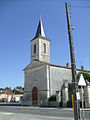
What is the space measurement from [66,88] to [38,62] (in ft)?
37.6

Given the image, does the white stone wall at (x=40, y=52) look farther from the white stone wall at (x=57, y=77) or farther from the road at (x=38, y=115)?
the road at (x=38, y=115)

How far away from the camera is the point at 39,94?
3678cm

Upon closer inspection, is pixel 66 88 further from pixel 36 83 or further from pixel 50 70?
pixel 36 83

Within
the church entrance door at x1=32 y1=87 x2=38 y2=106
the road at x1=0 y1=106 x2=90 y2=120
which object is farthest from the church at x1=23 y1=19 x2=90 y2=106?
the road at x1=0 y1=106 x2=90 y2=120

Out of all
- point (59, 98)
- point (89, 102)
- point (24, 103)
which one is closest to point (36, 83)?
point (24, 103)

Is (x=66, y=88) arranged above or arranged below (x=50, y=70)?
below

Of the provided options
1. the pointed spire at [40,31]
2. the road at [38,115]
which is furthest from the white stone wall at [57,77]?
the road at [38,115]

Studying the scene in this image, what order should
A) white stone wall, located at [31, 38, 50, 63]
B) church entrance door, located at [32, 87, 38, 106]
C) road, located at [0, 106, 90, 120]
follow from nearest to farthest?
road, located at [0, 106, 90, 120] < church entrance door, located at [32, 87, 38, 106] < white stone wall, located at [31, 38, 50, 63]

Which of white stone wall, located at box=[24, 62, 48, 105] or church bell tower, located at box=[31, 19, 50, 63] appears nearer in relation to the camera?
white stone wall, located at box=[24, 62, 48, 105]

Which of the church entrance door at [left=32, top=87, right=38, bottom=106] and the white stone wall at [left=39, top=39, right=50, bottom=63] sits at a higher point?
the white stone wall at [left=39, top=39, right=50, bottom=63]

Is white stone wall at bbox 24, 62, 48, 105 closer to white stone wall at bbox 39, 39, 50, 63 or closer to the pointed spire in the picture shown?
white stone wall at bbox 39, 39, 50, 63

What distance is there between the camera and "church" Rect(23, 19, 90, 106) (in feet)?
114

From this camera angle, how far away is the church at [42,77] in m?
34.8

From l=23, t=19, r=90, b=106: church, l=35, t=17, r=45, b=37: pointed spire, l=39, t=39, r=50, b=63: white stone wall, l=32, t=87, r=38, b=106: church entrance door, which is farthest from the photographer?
l=35, t=17, r=45, b=37: pointed spire
